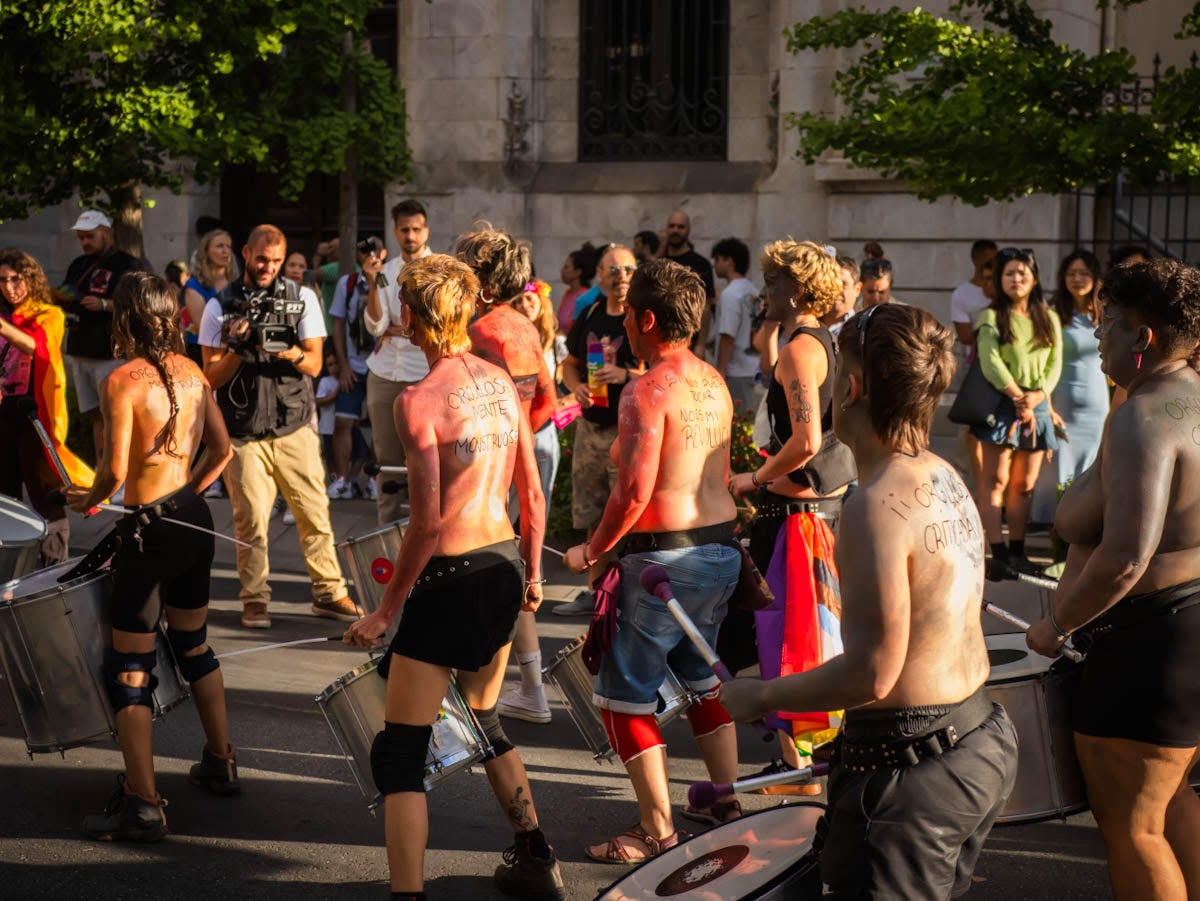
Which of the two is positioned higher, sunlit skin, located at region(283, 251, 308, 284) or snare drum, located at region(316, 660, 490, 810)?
sunlit skin, located at region(283, 251, 308, 284)

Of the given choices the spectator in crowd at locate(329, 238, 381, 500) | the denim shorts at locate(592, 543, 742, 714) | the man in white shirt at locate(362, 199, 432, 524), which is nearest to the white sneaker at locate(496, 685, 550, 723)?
the denim shorts at locate(592, 543, 742, 714)

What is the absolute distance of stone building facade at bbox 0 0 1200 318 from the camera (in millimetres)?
15172

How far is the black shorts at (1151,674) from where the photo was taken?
3887 millimetres

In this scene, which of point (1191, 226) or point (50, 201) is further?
point (1191, 226)

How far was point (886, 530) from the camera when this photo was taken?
10.3 feet

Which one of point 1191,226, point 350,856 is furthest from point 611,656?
point 1191,226

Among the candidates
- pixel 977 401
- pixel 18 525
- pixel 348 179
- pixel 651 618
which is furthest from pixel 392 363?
pixel 348 179

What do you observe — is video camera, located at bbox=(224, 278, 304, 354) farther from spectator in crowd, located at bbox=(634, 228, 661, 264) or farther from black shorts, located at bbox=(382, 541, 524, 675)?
spectator in crowd, located at bbox=(634, 228, 661, 264)

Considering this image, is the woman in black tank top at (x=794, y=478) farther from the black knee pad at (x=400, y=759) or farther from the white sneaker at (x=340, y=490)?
the white sneaker at (x=340, y=490)

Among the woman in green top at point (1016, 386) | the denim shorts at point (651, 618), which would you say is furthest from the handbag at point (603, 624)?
the woman in green top at point (1016, 386)

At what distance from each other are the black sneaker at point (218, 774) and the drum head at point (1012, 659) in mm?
2746

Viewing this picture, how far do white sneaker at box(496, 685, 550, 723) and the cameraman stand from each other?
79.8 inches

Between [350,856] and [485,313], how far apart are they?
241cm

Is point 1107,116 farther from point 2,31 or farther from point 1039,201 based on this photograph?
point 2,31
